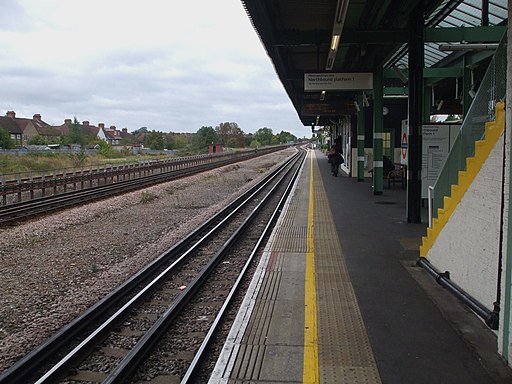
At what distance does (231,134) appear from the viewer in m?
140

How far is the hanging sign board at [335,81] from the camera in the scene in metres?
13.2

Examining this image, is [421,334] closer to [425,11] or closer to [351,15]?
[425,11]

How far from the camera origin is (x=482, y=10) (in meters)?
12.2

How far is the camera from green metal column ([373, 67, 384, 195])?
52.5 ft

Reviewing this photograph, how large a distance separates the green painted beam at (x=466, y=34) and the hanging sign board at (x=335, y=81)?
102 inches

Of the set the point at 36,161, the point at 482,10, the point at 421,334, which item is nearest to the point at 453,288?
the point at 421,334

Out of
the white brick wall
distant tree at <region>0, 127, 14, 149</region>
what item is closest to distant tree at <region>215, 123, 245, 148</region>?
distant tree at <region>0, 127, 14, 149</region>

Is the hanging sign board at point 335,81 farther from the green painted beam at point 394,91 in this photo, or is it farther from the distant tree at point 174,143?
the distant tree at point 174,143

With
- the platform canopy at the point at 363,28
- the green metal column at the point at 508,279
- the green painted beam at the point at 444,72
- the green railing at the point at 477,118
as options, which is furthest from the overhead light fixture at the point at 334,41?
the green painted beam at the point at 444,72

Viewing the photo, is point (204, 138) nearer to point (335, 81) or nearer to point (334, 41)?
point (335, 81)

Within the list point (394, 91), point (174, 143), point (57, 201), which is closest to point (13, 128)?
point (174, 143)

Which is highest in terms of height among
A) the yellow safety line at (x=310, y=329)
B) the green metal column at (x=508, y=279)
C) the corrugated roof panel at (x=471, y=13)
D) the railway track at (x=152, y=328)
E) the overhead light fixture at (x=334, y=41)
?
the corrugated roof panel at (x=471, y=13)

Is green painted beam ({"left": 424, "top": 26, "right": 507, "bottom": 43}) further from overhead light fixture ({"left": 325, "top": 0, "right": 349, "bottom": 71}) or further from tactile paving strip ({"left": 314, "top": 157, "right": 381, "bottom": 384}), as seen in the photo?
tactile paving strip ({"left": 314, "top": 157, "right": 381, "bottom": 384})

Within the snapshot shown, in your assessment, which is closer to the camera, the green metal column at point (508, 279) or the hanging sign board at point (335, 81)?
the green metal column at point (508, 279)
